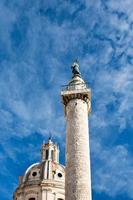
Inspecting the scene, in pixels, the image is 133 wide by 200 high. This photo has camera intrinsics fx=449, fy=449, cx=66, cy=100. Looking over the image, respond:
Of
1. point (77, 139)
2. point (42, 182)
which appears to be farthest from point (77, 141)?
point (42, 182)

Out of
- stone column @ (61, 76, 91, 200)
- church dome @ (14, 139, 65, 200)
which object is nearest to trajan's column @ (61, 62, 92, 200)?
stone column @ (61, 76, 91, 200)

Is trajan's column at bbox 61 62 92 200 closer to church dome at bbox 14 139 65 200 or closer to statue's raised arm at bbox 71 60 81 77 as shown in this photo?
statue's raised arm at bbox 71 60 81 77

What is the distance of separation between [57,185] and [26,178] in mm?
4739

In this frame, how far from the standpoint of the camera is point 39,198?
61094mm

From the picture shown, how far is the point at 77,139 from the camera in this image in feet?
109

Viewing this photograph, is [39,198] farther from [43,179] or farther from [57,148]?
[57,148]

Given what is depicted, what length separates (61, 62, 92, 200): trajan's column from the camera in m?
30.9

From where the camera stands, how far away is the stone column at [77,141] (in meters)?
30.9

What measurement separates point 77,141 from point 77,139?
18 centimetres

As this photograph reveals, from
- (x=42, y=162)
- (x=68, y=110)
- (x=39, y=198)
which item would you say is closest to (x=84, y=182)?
(x=68, y=110)

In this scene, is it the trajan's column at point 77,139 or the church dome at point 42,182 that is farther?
the church dome at point 42,182

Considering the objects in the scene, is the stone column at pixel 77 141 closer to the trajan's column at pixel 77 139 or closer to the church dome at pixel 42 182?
the trajan's column at pixel 77 139

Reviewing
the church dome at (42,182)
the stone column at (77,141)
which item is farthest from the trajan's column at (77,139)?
the church dome at (42,182)

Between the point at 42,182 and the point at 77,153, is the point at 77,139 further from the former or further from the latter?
the point at 42,182
